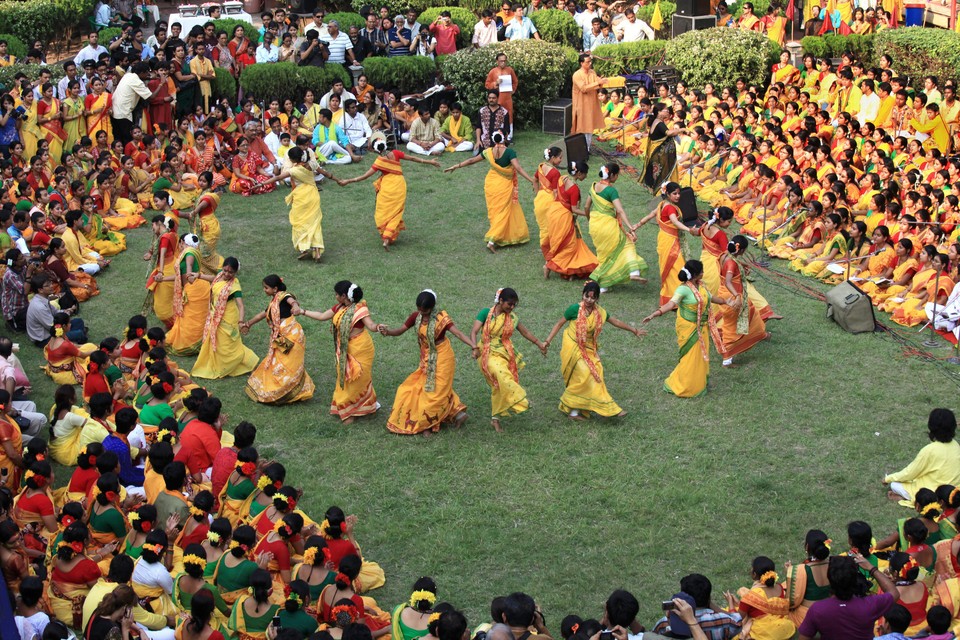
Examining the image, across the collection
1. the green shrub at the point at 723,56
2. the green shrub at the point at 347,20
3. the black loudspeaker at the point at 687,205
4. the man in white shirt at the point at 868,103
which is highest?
the green shrub at the point at 347,20

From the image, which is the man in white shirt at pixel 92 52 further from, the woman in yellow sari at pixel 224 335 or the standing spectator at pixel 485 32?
the woman in yellow sari at pixel 224 335

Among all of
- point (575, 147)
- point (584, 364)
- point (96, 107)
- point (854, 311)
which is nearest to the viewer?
point (584, 364)

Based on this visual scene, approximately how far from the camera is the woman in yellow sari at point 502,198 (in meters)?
14.7

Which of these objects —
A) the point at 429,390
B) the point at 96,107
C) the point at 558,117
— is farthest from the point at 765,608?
the point at 558,117


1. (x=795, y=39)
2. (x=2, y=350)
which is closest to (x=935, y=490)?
(x=2, y=350)

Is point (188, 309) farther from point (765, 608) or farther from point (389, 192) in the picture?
point (765, 608)

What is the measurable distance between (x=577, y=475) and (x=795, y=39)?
17223 millimetres

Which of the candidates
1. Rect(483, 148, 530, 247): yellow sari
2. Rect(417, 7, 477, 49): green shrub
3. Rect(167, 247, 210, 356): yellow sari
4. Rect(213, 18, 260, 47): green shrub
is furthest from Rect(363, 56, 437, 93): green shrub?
Rect(167, 247, 210, 356): yellow sari

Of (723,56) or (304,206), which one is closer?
(304,206)

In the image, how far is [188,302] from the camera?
1216 cm

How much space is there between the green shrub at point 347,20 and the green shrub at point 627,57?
182 inches

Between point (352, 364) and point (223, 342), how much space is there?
183 centimetres

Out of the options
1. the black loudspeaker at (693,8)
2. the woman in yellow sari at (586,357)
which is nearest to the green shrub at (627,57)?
the black loudspeaker at (693,8)

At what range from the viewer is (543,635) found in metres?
6.75
